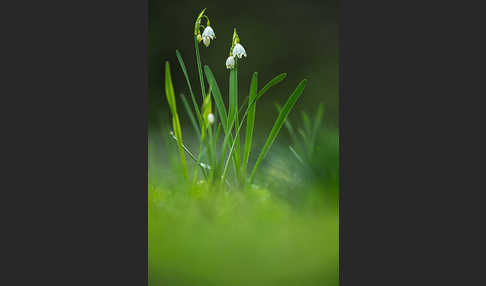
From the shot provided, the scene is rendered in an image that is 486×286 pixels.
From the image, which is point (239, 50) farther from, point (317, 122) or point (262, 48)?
point (317, 122)

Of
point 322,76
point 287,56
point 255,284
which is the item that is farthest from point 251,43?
point 255,284

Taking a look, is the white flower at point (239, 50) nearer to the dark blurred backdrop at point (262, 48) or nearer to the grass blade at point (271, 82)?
the dark blurred backdrop at point (262, 48)

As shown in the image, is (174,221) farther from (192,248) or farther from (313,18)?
(313,18)

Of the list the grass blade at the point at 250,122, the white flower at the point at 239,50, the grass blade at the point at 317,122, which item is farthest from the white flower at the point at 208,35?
the grass blade at the point at 317,122

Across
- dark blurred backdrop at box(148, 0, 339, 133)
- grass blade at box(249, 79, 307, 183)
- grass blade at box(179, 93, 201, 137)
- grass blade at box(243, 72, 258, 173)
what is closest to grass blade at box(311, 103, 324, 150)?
dark blurred backdrop at box(148, 0, 339, 133)

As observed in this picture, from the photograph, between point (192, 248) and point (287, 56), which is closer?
point (192, 248)

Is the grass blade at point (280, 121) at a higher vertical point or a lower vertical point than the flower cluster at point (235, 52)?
lower

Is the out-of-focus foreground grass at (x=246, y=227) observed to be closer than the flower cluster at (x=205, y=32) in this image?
Yes
